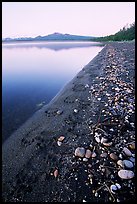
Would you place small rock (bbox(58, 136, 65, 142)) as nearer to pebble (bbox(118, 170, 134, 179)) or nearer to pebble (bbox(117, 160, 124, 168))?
pebble (bbox(117, 160, 124, 168))

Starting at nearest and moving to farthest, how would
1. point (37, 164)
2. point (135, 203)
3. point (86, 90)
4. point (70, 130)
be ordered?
1. point (135, 203)
2. point (37, 164)
3. point (70, 130)
4. point (86, 90)

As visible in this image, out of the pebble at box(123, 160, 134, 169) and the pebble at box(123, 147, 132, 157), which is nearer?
the pebble at box(123, 160, 134, 169)

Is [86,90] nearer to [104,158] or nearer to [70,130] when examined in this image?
[70,130]

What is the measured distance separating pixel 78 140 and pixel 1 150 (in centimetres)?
184

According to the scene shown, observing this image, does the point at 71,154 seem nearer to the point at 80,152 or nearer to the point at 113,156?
the point at 80,152

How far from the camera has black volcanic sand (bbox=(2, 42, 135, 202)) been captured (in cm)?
301

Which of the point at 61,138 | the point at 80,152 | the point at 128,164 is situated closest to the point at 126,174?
the point at 128,164

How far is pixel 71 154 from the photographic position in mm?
3861

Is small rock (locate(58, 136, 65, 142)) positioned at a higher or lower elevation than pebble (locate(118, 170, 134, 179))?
higher

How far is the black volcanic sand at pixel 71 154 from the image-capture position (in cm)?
301

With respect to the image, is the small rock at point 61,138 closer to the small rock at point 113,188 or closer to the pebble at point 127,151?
the pebble at point 127,151

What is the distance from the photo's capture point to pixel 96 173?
3.27 metres

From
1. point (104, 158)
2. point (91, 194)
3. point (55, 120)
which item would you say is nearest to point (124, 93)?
point (55, 120)

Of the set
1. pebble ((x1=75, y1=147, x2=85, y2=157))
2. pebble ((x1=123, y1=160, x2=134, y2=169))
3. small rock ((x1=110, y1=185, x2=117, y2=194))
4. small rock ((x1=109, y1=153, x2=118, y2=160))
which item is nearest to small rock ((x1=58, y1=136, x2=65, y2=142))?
pebble ((x1=75, y1=147, x2=85, y2=157))
